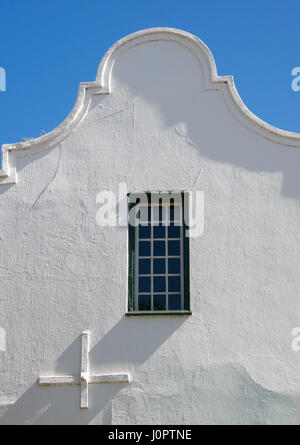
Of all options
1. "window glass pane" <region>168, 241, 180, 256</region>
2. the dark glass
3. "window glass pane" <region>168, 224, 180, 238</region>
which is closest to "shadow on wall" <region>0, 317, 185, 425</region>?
the dark glass

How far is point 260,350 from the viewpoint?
12844 mm

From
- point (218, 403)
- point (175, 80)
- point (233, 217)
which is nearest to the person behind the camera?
point (218, 403)

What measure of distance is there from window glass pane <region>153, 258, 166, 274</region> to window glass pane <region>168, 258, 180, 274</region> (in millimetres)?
109

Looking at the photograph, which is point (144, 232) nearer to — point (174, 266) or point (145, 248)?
point (145, 248)

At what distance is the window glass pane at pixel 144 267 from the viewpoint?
13.5 m

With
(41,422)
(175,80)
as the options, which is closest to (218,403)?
(41,422)

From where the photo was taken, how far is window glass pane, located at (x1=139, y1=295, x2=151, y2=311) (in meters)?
13.3

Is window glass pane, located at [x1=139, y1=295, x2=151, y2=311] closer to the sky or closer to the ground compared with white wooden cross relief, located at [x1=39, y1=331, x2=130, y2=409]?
closer to the sky

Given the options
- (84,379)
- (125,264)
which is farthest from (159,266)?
(84,379)

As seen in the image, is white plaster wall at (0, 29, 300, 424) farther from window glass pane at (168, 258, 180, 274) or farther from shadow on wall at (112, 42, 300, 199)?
window glass pane at (168, 258, 180, 274)

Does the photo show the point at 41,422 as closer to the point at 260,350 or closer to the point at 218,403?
the point at 218,403

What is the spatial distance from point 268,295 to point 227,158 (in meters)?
2.67

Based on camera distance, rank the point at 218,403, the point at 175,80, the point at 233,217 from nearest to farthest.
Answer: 1. the point at 218,403
2. the point at 233,217
3. the point at 175,80

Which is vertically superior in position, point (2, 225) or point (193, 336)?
point (2, 225)
